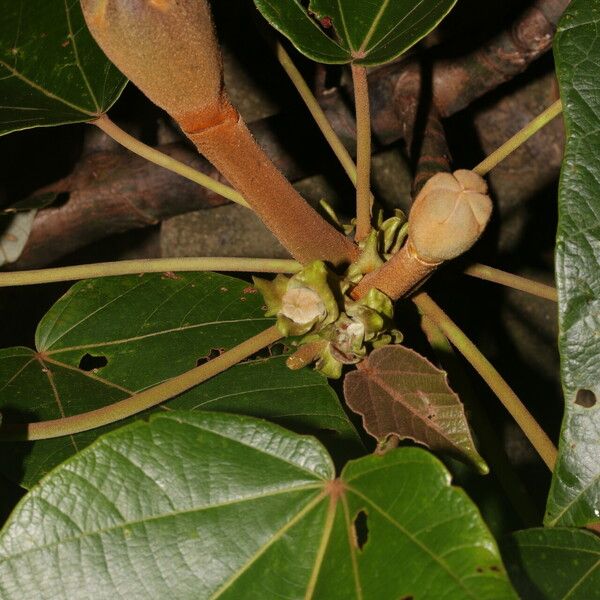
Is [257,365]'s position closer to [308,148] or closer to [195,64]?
[195,64]

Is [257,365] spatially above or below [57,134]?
below

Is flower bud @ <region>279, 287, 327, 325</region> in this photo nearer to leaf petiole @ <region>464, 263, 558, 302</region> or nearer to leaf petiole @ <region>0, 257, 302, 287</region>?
leaf petiole @ <region>0, 257, 302, 287</region>

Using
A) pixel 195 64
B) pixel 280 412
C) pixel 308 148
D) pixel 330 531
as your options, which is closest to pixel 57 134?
pixel 308 148

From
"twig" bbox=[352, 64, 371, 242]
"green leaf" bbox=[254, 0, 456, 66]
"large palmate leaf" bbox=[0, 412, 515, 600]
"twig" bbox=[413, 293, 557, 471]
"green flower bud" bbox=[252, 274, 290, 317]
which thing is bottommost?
"twig" bbox=[413, 293, 557, 471]

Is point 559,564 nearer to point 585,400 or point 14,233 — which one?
point 585,400

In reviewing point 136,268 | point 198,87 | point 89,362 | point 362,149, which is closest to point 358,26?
point 362,149

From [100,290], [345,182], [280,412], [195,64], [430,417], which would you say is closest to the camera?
[195,64]

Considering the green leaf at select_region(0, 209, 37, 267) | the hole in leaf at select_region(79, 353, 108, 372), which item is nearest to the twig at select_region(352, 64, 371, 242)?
the hole in leaf at select_region(79, 353, 108, 372)
